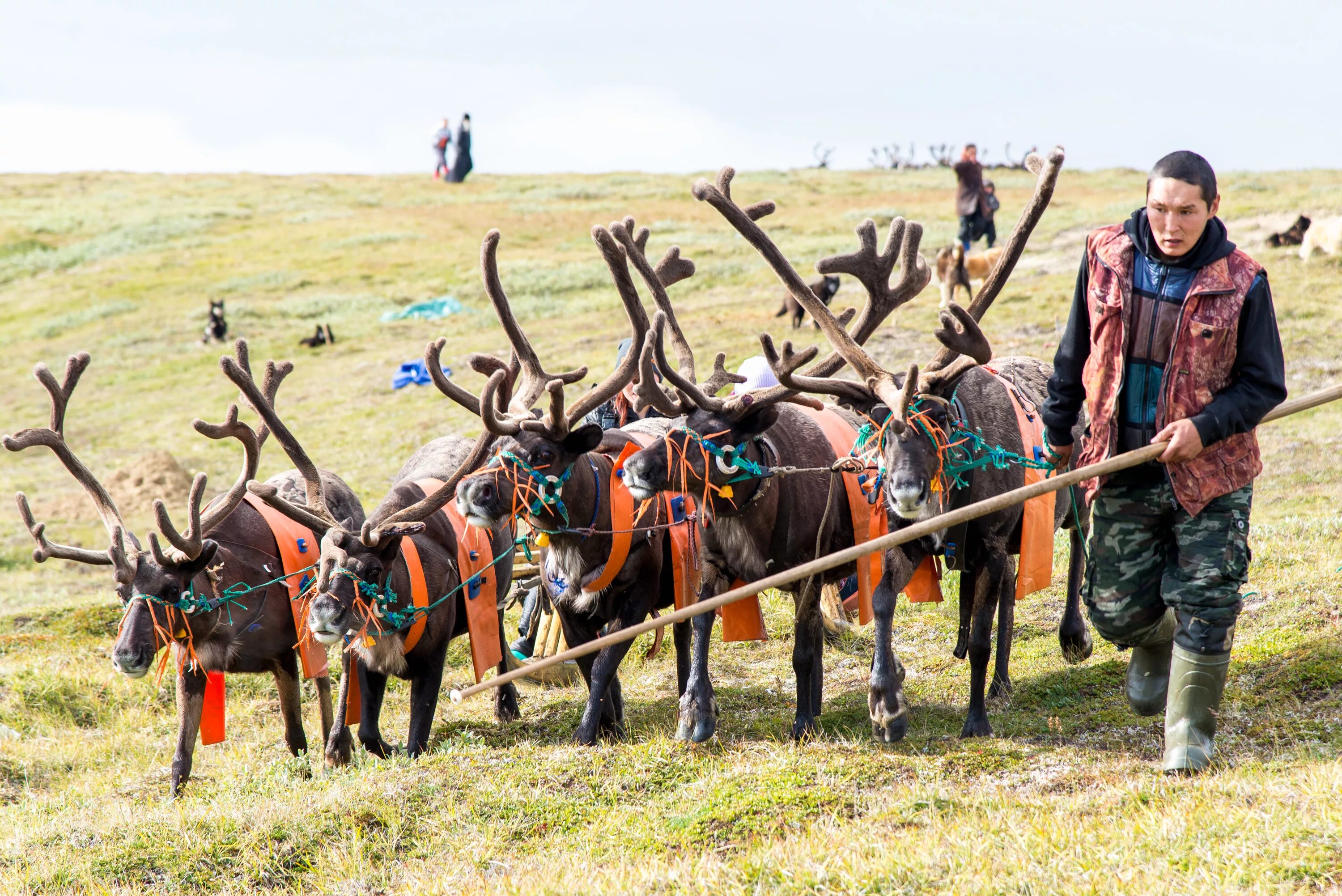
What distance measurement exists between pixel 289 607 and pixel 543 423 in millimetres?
2021

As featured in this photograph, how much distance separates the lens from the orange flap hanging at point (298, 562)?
7.40 m

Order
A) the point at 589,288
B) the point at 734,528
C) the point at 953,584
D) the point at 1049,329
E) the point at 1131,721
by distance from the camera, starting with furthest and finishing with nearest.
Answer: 1. the point at 589,288
2. the point at 1049,329
3. the point at 953,584
4. the point at 734,528
5. the point at 1131,721

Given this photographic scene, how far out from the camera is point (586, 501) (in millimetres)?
7078

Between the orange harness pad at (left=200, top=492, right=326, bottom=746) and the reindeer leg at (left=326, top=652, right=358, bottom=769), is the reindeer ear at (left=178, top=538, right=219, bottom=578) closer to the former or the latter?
the orange harness pad at (left=200, top=492, right=326, bottom=746)

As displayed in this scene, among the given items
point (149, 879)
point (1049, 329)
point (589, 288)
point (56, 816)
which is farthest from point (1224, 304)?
point (589, 288)

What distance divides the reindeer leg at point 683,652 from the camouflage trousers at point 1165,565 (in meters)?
2.65

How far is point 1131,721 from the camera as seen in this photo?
6.33 metres

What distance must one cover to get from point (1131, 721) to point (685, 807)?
7.73ft

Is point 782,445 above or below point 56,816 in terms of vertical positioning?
above

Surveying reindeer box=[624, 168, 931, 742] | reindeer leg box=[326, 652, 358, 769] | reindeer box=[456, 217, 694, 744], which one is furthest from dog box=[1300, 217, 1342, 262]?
reindeer leg box=[326, 652, 358, 769]

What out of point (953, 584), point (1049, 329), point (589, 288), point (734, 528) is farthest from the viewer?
point (589, 288)

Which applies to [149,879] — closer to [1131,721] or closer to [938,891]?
[938,891]

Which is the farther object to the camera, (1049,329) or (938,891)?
(1049,329)

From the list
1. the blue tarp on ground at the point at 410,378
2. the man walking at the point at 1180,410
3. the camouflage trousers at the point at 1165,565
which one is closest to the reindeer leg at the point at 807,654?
the camouflage trousers at the point at 1165,565
